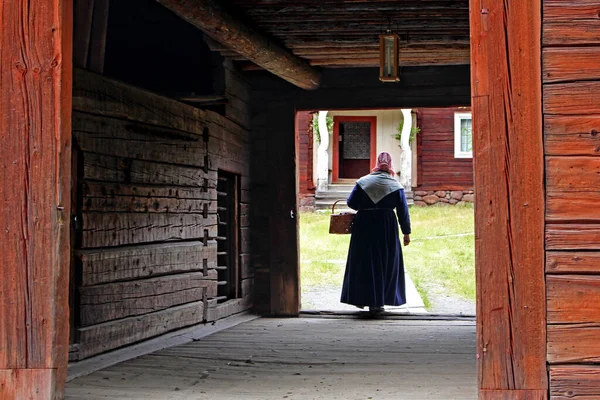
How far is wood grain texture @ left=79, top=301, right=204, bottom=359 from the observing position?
19.6 feet

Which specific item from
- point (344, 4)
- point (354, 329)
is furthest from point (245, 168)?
point (344, 4)

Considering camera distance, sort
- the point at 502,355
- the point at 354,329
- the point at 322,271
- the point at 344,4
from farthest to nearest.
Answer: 1. the point at 322,271
2. the point at 354,329
3. the point at 344,4
4. the point at 502,355

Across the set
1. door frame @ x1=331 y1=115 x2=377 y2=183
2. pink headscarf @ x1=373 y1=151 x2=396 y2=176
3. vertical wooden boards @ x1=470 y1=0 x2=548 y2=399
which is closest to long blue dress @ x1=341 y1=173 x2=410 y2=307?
pink headscarf @ x1=373 y1=151 x2=396 y2=176

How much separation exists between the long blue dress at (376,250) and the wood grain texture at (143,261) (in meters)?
1.75

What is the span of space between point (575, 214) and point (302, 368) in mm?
2686

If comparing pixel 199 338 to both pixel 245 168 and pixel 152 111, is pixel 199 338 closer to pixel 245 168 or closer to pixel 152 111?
pixel 152 111

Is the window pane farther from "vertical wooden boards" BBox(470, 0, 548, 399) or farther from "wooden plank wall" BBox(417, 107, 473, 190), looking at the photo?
"vertical wooden boards" BBox(470, 0, 548, 399)

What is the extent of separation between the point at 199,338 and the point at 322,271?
7.70 m

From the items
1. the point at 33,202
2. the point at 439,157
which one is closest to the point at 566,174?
the point at 33,202

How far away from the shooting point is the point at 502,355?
370cm

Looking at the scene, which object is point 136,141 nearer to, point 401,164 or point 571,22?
point 571,22

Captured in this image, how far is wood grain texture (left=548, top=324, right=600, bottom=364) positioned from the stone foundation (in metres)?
19.9

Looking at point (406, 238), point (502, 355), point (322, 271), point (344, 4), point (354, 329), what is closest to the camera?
point (502, 355)

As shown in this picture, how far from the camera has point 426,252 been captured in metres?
17.0
